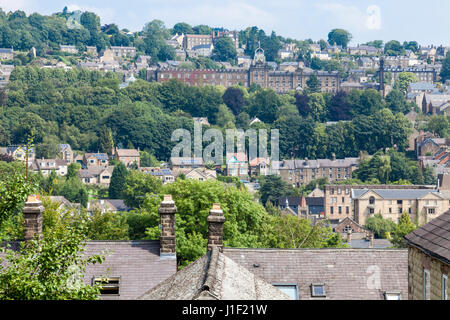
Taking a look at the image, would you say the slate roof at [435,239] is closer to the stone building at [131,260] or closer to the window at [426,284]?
the window at [426,284]

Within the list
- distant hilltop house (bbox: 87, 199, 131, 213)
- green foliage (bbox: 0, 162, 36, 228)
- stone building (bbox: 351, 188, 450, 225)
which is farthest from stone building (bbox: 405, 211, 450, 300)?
distant hilltop house (bbox: 87, 199, 131, 213)

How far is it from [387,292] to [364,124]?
137 meters

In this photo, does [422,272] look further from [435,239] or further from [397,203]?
[397,203]

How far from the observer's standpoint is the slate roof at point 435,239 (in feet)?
48.0

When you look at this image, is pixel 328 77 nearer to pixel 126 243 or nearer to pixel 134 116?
pixel 134 116

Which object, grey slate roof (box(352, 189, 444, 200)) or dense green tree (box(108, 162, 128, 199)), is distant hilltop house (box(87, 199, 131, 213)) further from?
grey slate roof (box(352, 189, 444, 200))

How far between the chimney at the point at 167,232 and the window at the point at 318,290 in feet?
10.2

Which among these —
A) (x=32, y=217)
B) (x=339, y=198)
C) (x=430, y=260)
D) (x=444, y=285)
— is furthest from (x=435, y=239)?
(x=339, y=198)

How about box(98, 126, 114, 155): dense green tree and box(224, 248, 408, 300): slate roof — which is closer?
box(224, 248, 408, 300): slate roof

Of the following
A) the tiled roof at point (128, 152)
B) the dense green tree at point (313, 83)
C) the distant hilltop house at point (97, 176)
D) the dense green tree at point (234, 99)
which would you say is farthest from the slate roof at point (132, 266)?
the dense green tree at point (313, 83)

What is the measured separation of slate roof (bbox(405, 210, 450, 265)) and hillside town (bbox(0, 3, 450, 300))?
0.05m

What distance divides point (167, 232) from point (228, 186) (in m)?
46.7

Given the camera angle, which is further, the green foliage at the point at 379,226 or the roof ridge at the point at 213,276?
the green foliage at the point at 379,226

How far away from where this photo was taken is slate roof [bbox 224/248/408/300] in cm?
2017
